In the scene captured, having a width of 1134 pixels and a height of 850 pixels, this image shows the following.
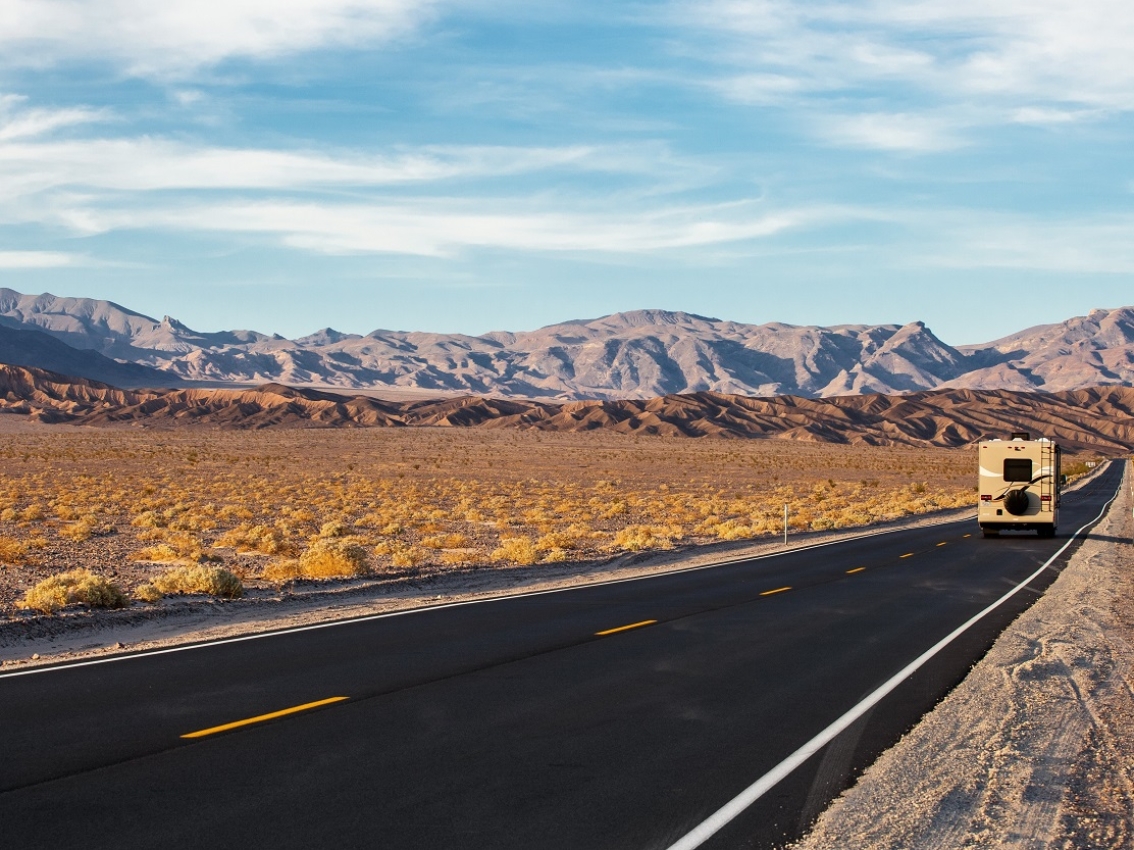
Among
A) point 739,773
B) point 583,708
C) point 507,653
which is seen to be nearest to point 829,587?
point 507,653

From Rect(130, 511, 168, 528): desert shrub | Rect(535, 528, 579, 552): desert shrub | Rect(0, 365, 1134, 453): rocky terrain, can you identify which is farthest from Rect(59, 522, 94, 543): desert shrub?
Rect(0, 365, 1134, 453): rocky terrain

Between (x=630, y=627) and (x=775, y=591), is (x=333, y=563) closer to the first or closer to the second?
(x=775, y=591)

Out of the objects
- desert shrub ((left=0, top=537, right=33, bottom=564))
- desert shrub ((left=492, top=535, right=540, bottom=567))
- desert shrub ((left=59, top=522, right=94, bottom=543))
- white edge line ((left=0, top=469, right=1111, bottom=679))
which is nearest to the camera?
white edge line ((left=0, top=469, right=1111, bottom=679))

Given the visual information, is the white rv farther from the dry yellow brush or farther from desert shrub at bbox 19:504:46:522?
desert shrub at bbox 19:504:46:522

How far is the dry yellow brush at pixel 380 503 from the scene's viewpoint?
24.0 metres

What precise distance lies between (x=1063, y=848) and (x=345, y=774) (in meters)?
4.28

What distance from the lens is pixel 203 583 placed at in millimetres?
16750

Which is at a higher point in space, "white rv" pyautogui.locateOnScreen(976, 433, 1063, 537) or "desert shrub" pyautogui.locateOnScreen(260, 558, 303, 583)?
"white rv" pyautogui.locateOnScreen(976, 433, 1063, 537)

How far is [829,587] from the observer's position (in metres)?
18.6

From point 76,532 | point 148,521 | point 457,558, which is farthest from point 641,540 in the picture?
point 76,532

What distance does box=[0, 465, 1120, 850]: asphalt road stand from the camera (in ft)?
20.4

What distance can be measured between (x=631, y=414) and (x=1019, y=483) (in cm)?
12529

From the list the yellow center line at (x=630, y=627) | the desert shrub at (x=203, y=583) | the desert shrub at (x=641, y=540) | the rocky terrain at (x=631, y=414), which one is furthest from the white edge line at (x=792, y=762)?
the rocky terrain at (x=631, y=414)

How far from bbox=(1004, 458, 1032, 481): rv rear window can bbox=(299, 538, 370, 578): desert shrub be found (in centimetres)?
1858
